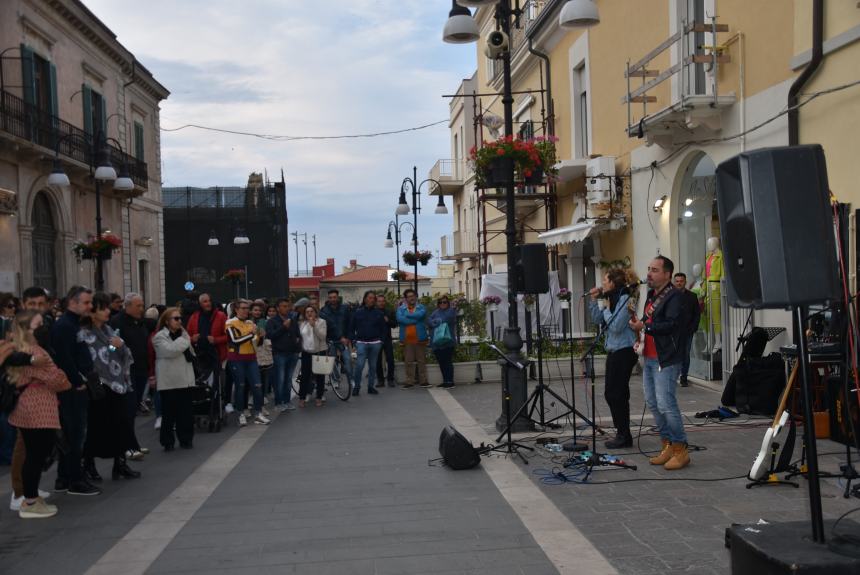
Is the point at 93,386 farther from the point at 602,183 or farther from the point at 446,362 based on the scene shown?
the point at 602,183

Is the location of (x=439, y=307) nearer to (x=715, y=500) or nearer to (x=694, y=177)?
(x=694, y=177)

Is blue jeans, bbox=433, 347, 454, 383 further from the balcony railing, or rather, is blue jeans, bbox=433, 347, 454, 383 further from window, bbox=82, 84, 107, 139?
window, bbox=82, 84, 107, 139

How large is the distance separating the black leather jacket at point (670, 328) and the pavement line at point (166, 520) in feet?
13.6

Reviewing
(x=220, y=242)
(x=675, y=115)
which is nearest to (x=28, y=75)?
(x=675, y=115)

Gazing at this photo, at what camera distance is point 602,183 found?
52.2 feet

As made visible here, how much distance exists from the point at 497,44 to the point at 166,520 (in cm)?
632

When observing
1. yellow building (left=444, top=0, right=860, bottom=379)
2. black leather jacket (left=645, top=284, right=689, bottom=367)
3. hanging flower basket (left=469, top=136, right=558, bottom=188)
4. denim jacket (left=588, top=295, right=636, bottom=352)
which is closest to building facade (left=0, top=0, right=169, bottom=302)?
yellow building (left=444, top=0, right=860, bottom=379)

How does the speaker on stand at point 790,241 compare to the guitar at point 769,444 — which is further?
the guitar at point 769,444

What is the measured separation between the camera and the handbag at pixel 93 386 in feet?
23.0

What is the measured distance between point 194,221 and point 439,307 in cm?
3069

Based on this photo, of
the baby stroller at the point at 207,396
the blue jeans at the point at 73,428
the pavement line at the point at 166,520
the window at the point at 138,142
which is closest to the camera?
the pavement line at the point at 166,520

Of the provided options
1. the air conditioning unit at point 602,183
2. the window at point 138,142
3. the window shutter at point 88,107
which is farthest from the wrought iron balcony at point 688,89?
the window at point 138,142

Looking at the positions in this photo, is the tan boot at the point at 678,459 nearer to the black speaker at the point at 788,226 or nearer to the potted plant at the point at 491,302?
the black speaker at the point at 788,226

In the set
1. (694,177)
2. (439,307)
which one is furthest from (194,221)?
(694,177)
